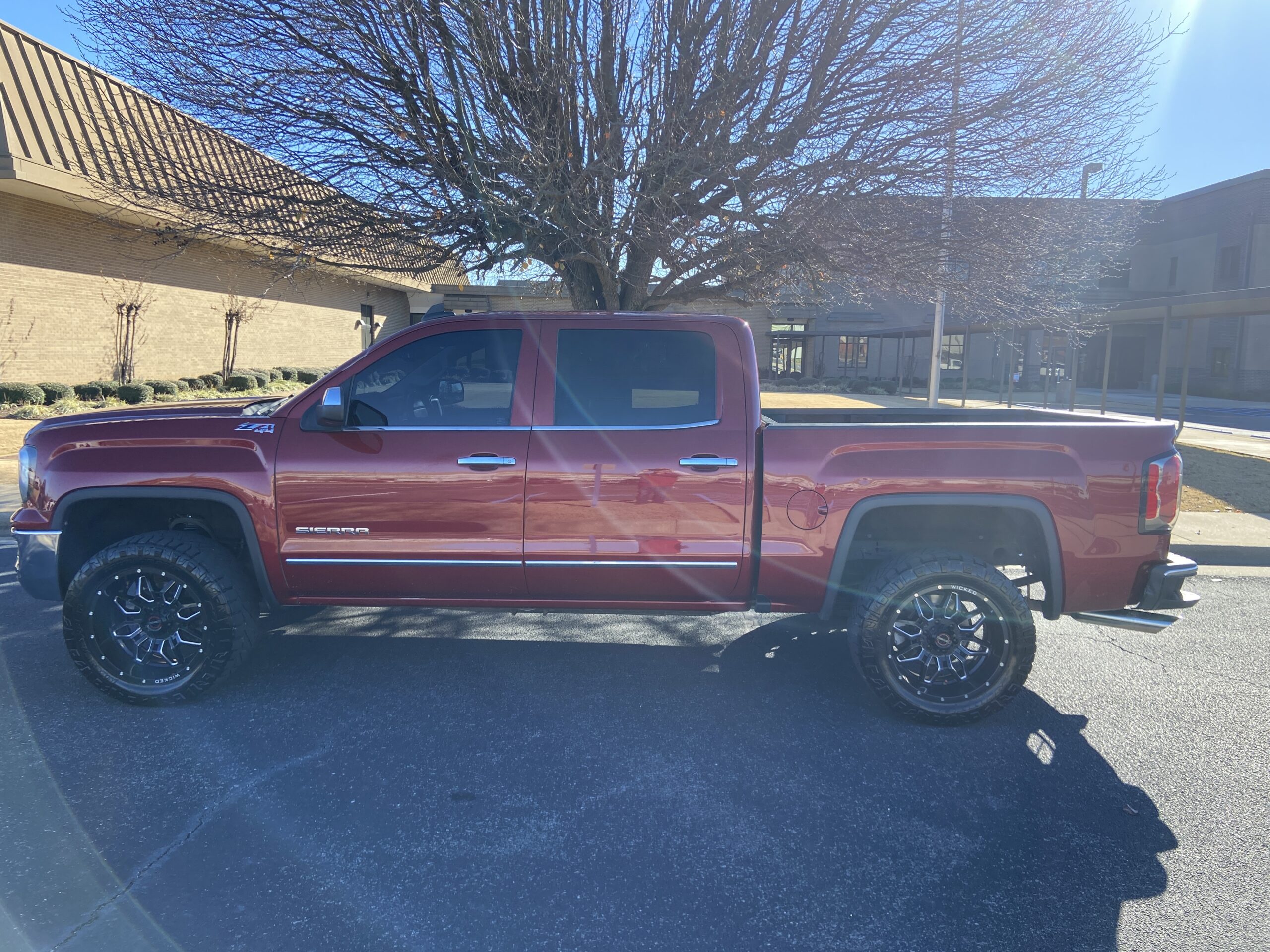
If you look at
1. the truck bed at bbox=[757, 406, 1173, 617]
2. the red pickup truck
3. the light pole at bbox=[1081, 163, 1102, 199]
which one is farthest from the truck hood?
the light pole at bbox=[1081, 163, 1102, 199]

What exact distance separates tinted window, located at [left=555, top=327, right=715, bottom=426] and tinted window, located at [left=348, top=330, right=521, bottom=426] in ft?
0.97

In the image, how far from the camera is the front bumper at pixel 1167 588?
4.18m

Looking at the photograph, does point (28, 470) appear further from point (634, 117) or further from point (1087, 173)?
point (1087, 173)

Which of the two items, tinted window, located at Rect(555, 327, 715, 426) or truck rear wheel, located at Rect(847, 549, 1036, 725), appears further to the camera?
tinted window, located at Rect(555, 327, 715, 426)

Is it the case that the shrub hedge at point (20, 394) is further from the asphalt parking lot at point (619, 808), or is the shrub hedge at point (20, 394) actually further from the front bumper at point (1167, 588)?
the front bumper at point (1167, 588)

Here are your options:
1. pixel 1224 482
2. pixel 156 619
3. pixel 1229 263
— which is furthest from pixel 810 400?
pixel 1229 263

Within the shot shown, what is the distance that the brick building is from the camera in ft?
33.9

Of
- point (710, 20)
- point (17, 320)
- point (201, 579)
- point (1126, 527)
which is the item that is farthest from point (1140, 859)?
point (17, 320)

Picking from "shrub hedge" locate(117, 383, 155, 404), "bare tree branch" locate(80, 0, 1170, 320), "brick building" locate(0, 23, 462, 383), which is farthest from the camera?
"shrub hedge" locate(117, 383, 155, 404)

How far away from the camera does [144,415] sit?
4.59 meters

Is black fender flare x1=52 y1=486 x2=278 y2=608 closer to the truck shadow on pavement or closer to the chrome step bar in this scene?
the truck shadow on pavement

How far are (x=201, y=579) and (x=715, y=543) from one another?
8.41 feet

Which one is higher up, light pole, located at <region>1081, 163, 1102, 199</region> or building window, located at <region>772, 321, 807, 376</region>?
light pole, located at <region>1081, 163, 1102, 199</region>

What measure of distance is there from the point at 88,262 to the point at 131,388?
2.77m
